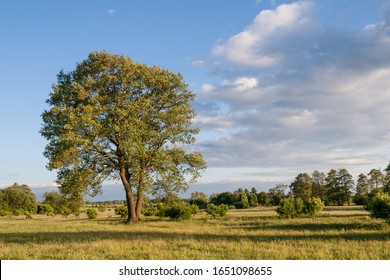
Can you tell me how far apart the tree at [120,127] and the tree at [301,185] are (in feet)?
258

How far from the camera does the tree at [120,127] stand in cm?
3534

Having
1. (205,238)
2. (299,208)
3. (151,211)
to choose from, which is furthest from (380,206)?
(151,211)

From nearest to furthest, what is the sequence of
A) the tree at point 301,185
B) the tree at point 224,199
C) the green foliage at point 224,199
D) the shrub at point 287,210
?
the shrub at point 287,210, the tree at point 301,185, the tree at point 224,199, the green foliage at point 224,199

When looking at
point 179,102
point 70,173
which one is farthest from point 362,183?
point 70,173

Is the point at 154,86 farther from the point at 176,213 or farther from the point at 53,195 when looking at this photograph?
the point at 53,195

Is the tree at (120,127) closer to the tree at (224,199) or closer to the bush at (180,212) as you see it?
the bush at (180,212)

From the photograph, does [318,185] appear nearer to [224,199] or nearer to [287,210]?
[224,199]

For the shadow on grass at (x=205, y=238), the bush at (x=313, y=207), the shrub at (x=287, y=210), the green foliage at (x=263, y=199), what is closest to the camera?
the shadow on grass at (x=205, y=238)

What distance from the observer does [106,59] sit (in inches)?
1481

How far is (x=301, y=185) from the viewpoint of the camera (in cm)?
11250

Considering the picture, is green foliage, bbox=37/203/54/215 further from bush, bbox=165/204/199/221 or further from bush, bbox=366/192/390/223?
bush, bbox=366/192/390/223

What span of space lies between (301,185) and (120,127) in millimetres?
87261

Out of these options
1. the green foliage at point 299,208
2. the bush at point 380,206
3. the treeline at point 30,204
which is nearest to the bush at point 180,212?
the green foliage at point 299,208
